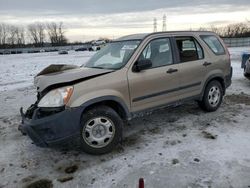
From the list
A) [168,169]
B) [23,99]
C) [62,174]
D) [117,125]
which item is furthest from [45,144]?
[23,99]

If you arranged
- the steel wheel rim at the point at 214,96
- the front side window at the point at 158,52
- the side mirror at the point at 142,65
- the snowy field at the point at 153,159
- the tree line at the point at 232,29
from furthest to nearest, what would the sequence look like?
the tree line at the point at 232,29, the steel wheel rim at the point at 214,96, the front side window at the point at 158,52, the side mirror at the point at 142,65, the snowy field at the point at 153,159

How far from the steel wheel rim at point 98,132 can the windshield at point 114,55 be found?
97 centimetres

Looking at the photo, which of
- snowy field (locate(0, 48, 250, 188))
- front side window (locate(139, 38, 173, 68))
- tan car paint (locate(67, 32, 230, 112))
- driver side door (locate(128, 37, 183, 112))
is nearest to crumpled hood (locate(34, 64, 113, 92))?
tan car paint (locate(67, 32, 230, 112))

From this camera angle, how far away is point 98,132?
14.4 ft

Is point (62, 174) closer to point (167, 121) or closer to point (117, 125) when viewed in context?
point (117, 125)

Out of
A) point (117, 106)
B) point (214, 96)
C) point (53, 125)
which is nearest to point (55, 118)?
point (53, 125)

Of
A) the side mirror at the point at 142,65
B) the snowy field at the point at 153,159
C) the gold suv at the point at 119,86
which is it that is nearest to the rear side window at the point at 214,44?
the gold suv at the point at 119,86

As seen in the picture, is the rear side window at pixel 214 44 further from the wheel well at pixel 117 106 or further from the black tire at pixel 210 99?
the wheel well at pixel 117 106

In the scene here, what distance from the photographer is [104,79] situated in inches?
176

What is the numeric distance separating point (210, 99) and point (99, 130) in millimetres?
3043

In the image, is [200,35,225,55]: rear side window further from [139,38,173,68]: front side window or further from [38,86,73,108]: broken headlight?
[38,86,73,108]: broken headlight

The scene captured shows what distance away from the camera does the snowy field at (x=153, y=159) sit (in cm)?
367

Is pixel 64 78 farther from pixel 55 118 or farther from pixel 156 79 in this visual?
pixel 156 79

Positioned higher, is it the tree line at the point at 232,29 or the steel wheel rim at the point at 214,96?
the tree line at the point at 232,29
